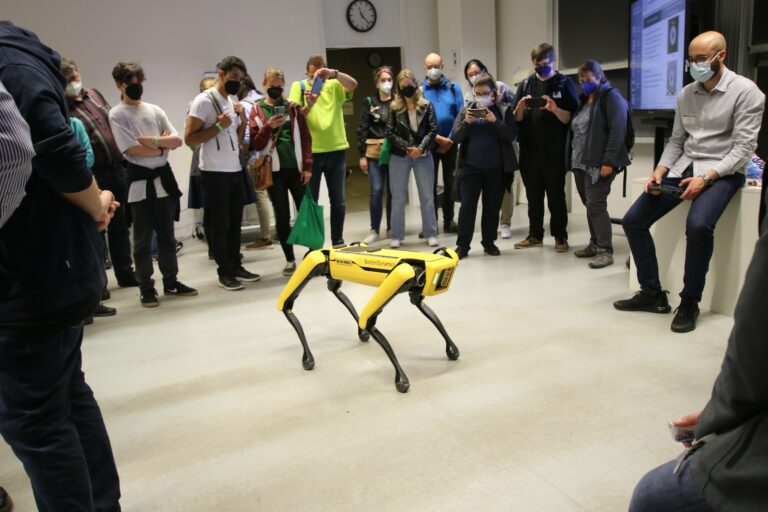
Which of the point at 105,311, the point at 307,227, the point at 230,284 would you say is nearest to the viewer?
the point at 105,311

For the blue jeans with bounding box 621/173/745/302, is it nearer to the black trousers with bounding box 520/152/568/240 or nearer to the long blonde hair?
the black trousers with bounding box 520/152/568/240

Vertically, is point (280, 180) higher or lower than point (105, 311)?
higher

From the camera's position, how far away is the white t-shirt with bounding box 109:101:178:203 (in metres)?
3.85

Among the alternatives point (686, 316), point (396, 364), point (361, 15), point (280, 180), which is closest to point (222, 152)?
point (280, 180)

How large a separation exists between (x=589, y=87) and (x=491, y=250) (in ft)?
4.72

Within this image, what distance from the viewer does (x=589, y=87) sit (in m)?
4.27

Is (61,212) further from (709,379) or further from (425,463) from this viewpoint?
(709,379)

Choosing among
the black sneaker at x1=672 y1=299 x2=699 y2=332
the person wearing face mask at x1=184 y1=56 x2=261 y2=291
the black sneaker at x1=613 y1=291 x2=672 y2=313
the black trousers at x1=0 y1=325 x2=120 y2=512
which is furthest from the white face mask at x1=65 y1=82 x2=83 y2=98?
the black sneaker at x1=672 y1=299 x2=699 y2=332

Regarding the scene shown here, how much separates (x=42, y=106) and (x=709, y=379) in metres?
2.61

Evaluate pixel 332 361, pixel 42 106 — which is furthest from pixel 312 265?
pixel 42 106

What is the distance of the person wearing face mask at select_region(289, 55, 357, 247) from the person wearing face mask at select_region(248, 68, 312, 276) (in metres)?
0.21

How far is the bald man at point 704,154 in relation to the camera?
10.0 feet

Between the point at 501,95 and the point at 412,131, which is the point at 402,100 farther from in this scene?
the point at 501,95

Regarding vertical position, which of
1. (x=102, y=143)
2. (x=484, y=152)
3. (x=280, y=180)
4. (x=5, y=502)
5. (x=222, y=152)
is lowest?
(x=5, y=502)
